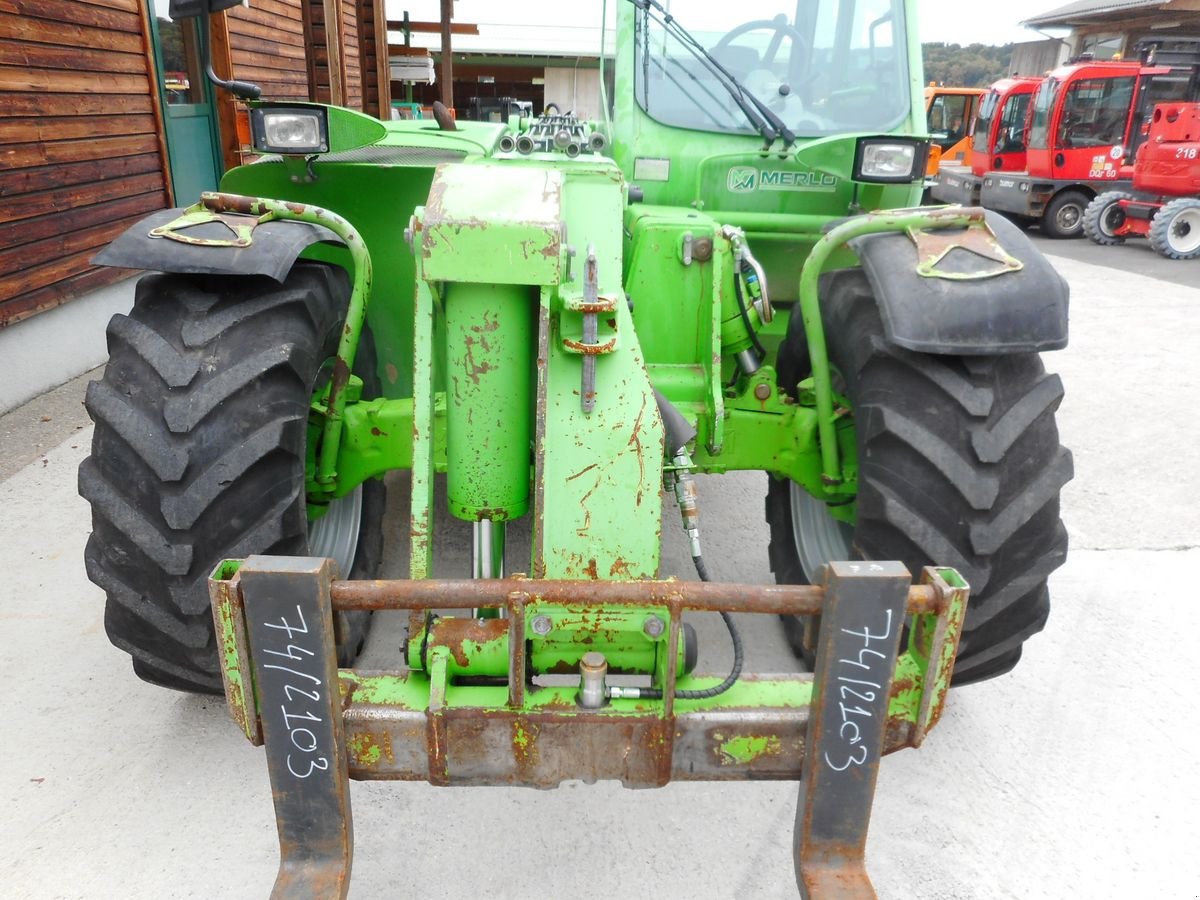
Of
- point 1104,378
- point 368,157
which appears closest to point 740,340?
point 368,157

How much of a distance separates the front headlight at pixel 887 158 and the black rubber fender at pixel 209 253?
1.68 meters

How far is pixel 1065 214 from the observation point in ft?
46.0

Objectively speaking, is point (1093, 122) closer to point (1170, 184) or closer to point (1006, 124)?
point (1006, 124)

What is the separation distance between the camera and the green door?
7160 millimetres

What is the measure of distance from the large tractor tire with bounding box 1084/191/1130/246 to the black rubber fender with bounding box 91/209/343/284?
13.6m

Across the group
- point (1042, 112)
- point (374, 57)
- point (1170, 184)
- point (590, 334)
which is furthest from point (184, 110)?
point (1042, 112)

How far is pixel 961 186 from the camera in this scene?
56.2 ft

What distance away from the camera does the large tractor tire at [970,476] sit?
217 cm

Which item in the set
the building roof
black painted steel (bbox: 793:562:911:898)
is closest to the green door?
black painted steel (bbox: 793:562:911:898)

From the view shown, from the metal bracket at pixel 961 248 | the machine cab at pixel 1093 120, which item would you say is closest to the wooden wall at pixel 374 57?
the machine cab at pixel 1093 120

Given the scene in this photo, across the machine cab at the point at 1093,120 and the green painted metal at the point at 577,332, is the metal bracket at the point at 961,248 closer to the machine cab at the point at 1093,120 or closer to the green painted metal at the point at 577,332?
the green painted metal at the point at 577,332

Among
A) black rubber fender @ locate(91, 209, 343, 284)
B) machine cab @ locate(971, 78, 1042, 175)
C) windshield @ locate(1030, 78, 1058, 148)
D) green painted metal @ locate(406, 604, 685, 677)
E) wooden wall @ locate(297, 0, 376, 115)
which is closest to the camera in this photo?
green painted metal @ locate(406, 604, 685, 677)

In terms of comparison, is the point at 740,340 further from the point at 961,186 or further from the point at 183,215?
the point at 961,186

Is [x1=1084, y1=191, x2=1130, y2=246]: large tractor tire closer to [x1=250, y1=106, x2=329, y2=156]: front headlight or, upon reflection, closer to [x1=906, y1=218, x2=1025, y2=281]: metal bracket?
[x1=906, y1=218, x2=1025, y2=281]: metal bracket
